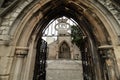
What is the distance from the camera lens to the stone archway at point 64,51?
21.1 meters

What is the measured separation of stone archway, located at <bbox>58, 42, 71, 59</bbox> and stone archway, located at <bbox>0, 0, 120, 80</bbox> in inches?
720

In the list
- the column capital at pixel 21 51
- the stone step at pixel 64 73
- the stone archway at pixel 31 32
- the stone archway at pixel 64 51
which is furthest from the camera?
the stone archway at pixel 64 51

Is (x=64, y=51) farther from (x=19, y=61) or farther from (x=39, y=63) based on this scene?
(x=19, y=61)

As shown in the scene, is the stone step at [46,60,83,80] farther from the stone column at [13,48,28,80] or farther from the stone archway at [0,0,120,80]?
the stone column at [13,48,28,80]

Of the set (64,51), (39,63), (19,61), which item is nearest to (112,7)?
(19,61)

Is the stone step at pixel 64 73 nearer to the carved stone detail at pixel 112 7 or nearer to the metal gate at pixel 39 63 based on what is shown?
the metal gate at pixel 39 63

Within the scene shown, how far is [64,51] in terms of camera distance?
22.0 m

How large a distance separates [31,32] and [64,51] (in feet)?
63.8

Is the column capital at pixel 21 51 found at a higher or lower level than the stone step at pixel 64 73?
higher

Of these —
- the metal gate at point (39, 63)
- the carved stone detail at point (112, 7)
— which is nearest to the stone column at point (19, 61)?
the metal gate at point (39, 63)

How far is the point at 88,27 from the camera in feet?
10.5

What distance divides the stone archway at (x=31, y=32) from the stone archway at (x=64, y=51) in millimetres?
18299

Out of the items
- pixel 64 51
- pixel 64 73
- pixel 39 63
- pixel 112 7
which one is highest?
pixel 112 7

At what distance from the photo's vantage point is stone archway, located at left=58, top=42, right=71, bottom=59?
69.1ft
